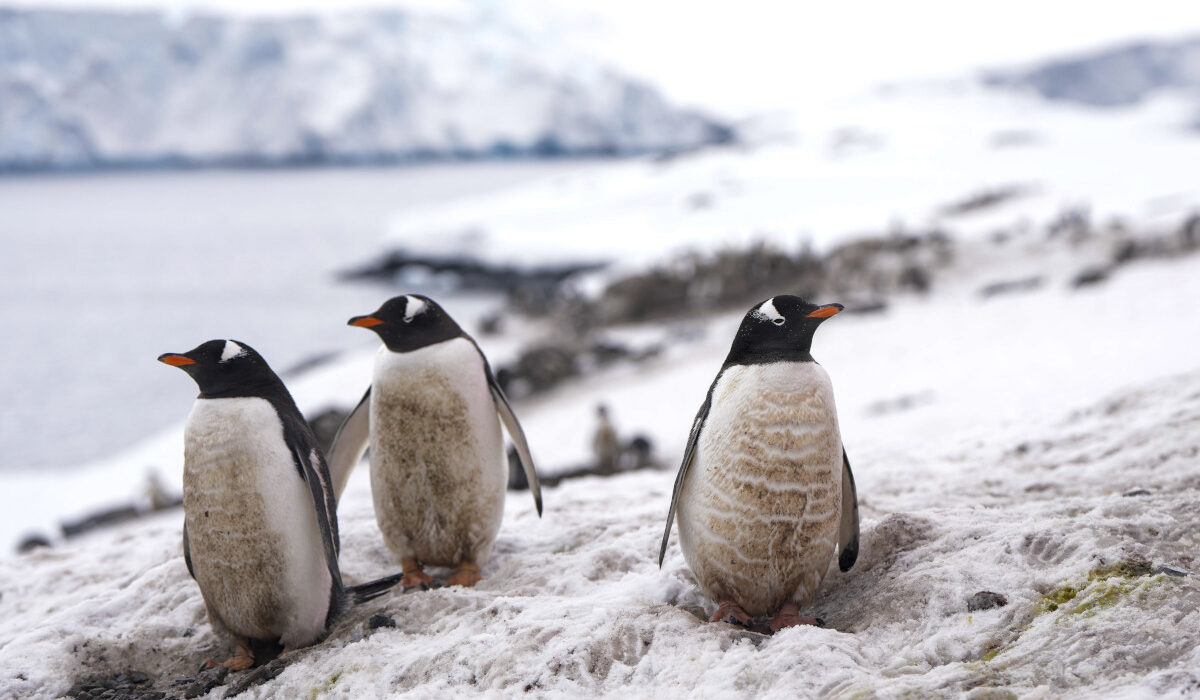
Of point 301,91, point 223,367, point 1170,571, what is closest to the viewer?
point 1170,571

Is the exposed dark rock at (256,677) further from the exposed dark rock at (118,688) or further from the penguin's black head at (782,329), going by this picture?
the penguin's black head at (782,329)

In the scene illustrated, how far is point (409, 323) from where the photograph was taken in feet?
9.65

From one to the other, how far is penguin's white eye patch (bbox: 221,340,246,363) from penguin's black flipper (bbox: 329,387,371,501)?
0.64 metres

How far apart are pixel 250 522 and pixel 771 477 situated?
4.64 ft

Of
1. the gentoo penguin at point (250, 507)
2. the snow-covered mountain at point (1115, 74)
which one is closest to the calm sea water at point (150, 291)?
the gentoo penguin at point (250, 507)

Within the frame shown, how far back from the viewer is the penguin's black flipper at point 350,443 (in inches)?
127

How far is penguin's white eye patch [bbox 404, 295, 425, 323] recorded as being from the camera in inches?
116

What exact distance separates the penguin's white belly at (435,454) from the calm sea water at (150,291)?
1090cm

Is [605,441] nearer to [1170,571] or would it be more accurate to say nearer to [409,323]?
[409,323]

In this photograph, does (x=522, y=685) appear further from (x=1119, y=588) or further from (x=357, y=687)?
(x=1119, y=588)

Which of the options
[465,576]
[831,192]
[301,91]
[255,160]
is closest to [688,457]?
[465,576]

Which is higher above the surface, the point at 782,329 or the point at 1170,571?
the point at 782,329

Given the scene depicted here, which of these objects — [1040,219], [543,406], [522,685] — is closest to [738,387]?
[522,685]

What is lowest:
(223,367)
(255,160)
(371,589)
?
(371,589)
